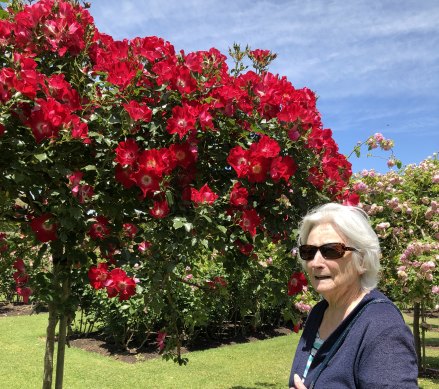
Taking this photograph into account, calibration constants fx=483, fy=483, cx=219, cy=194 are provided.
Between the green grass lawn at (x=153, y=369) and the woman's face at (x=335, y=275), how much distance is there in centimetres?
573

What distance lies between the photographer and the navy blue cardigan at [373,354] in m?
1.47

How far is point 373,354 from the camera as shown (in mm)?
1526

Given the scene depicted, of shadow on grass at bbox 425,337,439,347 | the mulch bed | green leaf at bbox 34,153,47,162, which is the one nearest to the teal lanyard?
green leaf at bbox 34,153,47,162

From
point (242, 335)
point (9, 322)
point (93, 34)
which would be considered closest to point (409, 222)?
point (242, 335)

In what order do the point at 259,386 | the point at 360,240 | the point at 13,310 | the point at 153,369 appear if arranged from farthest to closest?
the point at 13,310
the point at 153,369
the point at 259,386
the point at 360,240

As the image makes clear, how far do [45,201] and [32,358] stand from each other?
6463 millimetres

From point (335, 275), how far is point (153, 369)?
6.73 metres

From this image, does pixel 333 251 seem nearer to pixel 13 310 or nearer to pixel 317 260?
pixel 317 260

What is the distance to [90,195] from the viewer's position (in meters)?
2.37

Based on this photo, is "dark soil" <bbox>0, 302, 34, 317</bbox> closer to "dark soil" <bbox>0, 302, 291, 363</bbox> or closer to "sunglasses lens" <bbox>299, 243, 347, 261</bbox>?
"dark soil" <bbox>0, 302, 291, 363</bbox>

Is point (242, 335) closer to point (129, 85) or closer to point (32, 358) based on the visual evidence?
point (32, 358)

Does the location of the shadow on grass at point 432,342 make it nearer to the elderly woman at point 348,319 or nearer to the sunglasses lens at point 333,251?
the elderly woman at point 348,319

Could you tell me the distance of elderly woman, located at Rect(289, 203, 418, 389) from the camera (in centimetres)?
150

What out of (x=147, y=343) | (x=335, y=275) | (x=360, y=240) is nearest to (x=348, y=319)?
(x=335, y=275)
